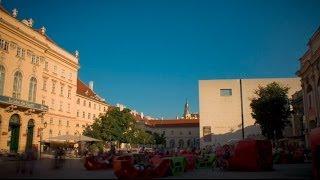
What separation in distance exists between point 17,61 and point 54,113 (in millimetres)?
12455

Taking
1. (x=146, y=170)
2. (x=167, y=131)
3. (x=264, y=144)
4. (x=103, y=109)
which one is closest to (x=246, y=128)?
(x=103, y=109)

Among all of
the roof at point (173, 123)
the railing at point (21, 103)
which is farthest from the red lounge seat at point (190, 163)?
the roof at point (173, 123)

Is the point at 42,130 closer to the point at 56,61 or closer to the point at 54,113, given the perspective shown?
the point at 54,113

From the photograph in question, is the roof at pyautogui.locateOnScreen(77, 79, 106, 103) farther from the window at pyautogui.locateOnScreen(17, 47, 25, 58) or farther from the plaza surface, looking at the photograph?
the plaza surface

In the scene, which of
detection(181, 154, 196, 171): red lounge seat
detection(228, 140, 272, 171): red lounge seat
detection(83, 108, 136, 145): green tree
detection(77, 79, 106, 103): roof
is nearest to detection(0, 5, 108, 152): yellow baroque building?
detection(83, 108, 136, 145): green tree

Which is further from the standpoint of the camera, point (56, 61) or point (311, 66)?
point (56, 61)

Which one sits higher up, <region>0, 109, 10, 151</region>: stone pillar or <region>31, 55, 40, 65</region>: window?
<region>31, 55, 40, 65</region>: window

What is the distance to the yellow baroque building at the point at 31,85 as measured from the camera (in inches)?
1658

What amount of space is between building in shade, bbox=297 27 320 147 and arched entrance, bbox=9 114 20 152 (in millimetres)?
35304

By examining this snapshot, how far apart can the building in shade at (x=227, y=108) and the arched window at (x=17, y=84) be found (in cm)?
4082

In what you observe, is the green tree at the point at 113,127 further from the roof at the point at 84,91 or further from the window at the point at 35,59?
the window at the point at 35,59

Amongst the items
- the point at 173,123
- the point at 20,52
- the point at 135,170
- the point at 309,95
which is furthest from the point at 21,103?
the point at 173,123

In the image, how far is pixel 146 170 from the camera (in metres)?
19.2

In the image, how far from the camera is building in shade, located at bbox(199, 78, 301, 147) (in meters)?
75.3
